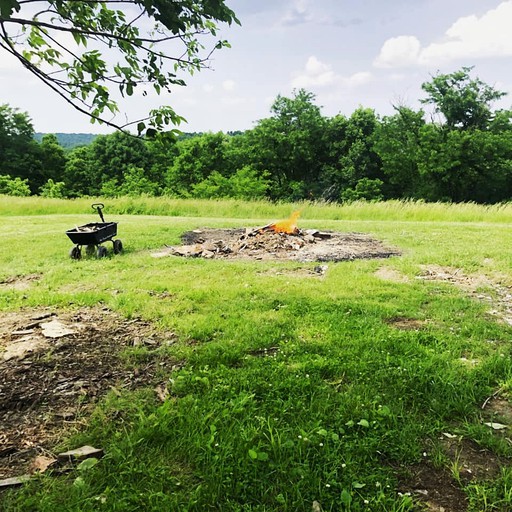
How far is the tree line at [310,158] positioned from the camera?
32719 millimetres

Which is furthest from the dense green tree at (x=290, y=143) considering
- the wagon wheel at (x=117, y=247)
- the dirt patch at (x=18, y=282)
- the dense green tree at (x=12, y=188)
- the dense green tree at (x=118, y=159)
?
the dirt patch at (x=18, y=282)

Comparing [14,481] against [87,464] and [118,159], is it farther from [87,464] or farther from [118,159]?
[118,159]

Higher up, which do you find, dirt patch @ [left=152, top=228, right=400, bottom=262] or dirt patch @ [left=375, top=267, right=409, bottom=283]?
dirt patch @ [left=152, top=228, right=400, bottom=262]

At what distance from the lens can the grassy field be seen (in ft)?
6.49

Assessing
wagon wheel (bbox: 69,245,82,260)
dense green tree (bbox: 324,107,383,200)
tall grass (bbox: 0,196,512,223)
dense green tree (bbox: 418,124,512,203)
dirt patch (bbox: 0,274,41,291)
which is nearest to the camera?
dirt patch (bbox: 0,274,41,291)

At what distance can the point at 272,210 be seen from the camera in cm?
1689

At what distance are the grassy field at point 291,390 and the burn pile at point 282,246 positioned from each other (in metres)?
1.11

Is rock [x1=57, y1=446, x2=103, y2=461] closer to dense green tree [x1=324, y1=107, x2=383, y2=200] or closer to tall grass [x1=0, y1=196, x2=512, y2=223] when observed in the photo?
tall grass [x1=0, y1=196, x2=512, y2=223]

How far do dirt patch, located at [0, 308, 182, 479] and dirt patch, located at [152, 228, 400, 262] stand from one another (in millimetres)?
3597

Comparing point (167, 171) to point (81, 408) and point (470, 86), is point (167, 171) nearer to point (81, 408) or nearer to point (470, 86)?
point (470, 86)

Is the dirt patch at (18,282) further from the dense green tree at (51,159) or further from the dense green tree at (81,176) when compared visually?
the dense green tree at (51,159)

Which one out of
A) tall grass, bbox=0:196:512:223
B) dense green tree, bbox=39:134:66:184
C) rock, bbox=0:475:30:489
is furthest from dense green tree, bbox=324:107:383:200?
rock, bbox=0:475:30:489

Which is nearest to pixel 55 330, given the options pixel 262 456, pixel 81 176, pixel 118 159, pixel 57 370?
pixel 57 370

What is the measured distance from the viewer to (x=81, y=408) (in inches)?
106
